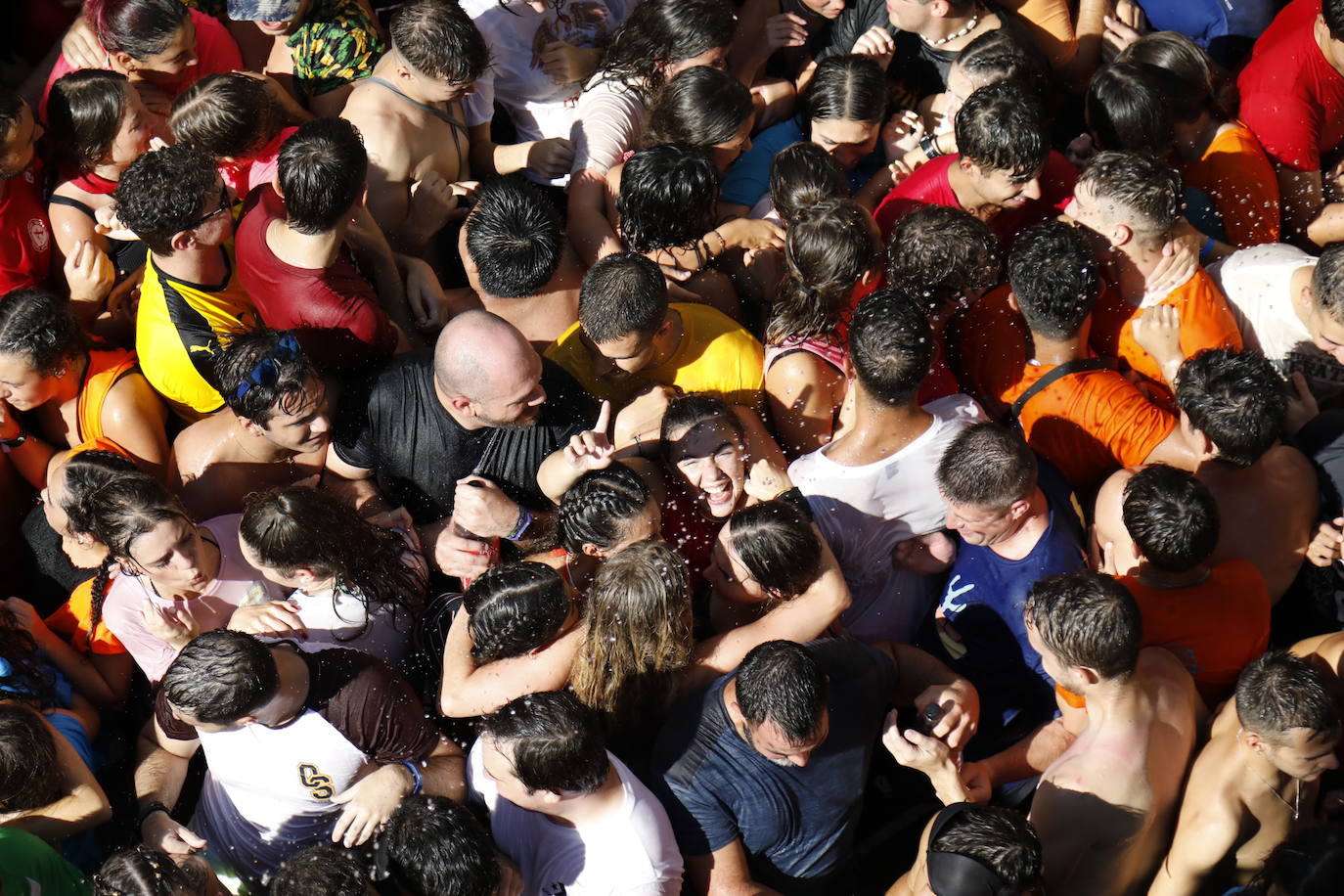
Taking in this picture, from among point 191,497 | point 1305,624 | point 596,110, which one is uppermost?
point 596,110

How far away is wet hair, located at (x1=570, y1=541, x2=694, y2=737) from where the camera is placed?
3.41 meters

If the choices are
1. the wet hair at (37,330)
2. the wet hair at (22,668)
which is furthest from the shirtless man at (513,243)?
the wet hair at (22,668)

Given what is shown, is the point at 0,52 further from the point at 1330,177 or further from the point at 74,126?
the point at 1330,177

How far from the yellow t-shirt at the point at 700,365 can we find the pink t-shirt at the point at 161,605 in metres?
1.35

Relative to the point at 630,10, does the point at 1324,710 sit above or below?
below

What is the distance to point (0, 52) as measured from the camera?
590 centimetres

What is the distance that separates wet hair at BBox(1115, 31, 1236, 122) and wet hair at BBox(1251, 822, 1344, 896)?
3051 mm

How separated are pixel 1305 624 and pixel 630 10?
3.97 meters

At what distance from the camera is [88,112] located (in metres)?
4.60

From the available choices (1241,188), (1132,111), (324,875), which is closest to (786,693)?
(324,875)

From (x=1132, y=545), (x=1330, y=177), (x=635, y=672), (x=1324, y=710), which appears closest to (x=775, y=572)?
(x=635, y=672)

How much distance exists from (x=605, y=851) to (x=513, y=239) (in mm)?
2151

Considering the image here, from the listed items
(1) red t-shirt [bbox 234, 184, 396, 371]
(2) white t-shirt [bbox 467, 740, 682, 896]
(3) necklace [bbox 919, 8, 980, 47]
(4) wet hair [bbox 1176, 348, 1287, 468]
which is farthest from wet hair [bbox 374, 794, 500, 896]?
(3) necklace [bbox 919, 8, 980, 47]

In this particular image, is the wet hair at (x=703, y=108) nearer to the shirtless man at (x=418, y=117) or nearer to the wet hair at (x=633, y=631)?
the shirtless man at (x=418, y=117)
